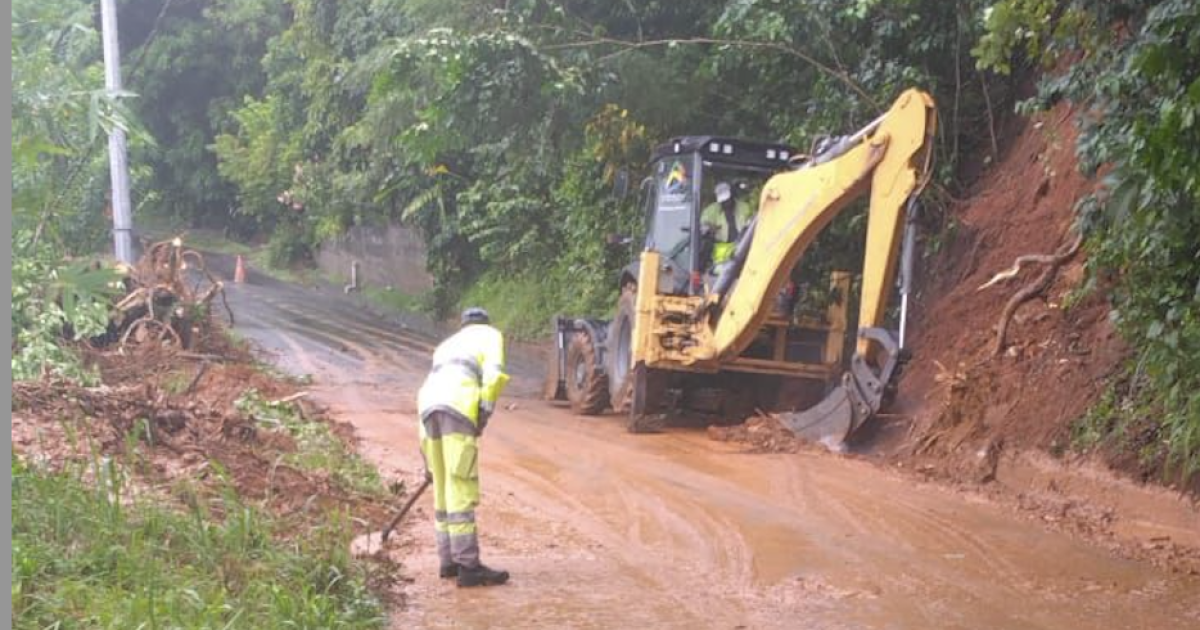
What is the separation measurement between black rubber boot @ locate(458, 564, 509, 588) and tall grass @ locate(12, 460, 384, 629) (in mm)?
678

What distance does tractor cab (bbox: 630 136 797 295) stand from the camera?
520 inches

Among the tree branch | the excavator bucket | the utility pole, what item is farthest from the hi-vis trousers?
the utility pole

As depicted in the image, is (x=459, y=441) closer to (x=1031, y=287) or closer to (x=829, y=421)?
(x=829, y=421)

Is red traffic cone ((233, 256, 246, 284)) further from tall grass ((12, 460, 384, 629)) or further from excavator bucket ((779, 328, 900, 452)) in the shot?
tall grass ((12, 460, 384, 629))

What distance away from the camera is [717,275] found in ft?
42.9

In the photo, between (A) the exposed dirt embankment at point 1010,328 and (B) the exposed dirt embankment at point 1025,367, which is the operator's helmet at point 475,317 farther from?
(A) the exposed dirt embankment at point 1010,328

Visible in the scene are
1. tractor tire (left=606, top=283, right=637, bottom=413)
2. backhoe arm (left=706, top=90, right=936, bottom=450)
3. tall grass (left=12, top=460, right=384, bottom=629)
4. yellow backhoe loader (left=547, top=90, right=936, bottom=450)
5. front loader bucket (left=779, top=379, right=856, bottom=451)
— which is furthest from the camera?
tractor tire (left=606, top=283, right=637, bottom=413)

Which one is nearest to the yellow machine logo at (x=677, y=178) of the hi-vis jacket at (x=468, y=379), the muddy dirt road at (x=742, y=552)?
the muddy dirt road at (x=742, y=552)

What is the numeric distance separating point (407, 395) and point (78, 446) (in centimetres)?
842

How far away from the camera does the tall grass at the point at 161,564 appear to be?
217 inches

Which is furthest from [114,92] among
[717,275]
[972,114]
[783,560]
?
[972,114]

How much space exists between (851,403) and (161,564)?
22.2 feet

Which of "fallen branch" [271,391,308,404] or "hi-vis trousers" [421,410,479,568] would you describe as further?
"fallen branch" [271,391,308,404]

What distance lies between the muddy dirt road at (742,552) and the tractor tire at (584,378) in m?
1.81
